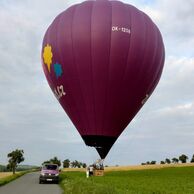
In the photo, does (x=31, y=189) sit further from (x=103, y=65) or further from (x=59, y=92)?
(x=103, y=65)

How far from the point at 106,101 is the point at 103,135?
7.60 ft

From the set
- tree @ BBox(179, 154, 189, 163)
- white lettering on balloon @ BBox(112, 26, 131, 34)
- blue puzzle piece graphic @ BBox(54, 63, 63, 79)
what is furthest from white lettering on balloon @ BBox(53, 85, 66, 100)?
tree @ BBox(179, 154, 189, 163)

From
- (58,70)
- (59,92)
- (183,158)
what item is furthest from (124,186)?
(183,158)

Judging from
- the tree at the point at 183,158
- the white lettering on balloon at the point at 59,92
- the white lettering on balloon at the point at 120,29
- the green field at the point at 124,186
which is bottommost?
the green field at the point at 124,186

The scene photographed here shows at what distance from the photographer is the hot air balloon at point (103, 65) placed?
28.6 meters

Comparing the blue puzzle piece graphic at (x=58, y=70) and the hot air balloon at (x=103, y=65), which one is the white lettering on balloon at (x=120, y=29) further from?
the blue puzzle piece graphic at (x=58, y=70)

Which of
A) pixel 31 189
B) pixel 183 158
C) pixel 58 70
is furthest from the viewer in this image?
pixel 183 158

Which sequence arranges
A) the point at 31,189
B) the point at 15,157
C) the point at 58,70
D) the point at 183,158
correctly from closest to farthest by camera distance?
the point at 31,189 < the point at 58,70 < the point at 15,157 < the point at 183,158

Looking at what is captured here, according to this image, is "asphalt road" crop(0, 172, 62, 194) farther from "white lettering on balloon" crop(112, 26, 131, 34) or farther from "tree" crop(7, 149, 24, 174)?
"tree" crop(7, 149, 24, 174)

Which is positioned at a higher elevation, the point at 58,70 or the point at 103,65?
the point at 58,70

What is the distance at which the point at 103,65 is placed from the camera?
28.6 metres

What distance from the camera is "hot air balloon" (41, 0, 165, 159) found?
28609 millimetres

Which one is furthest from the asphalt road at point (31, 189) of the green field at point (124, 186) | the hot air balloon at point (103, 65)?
the hot air balloon at point (103, 65)

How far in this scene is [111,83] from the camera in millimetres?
28734
